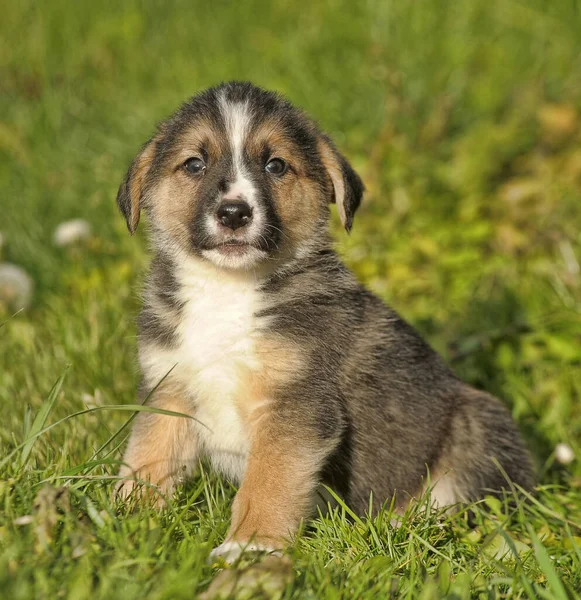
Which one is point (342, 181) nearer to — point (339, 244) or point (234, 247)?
point (339, 244)

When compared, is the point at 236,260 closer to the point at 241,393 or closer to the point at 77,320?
the point at 241,393

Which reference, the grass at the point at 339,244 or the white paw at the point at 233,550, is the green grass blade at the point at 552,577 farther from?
the white paw at the point at 233,550

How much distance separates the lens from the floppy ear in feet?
13.8

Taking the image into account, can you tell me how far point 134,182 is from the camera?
4.20 meters

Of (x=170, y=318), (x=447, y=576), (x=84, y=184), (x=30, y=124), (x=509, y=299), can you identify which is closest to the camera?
(x=447, y=576)

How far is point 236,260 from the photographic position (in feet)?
12.3

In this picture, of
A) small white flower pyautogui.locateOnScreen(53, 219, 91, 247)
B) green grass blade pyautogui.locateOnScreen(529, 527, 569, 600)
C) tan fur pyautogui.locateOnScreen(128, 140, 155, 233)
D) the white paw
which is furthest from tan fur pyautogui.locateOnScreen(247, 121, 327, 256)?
small white flower pyautogui.locateOnScreen(53, 219, 91, 247)

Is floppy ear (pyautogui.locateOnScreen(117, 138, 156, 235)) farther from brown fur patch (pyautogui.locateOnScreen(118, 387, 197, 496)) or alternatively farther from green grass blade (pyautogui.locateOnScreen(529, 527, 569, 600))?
green grass blade (pyautogui.locateOnScreen(529, 527, 569, 600))

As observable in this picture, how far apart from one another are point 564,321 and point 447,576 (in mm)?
3151

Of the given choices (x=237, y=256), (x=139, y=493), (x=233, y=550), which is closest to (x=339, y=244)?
(x=237, y=256)

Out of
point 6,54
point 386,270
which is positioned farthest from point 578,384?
point 6,54

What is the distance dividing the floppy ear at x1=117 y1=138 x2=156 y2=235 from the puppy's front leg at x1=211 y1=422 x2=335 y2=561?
4.30 feet

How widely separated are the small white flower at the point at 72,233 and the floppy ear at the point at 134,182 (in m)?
2.50

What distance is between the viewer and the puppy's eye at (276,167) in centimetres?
397
